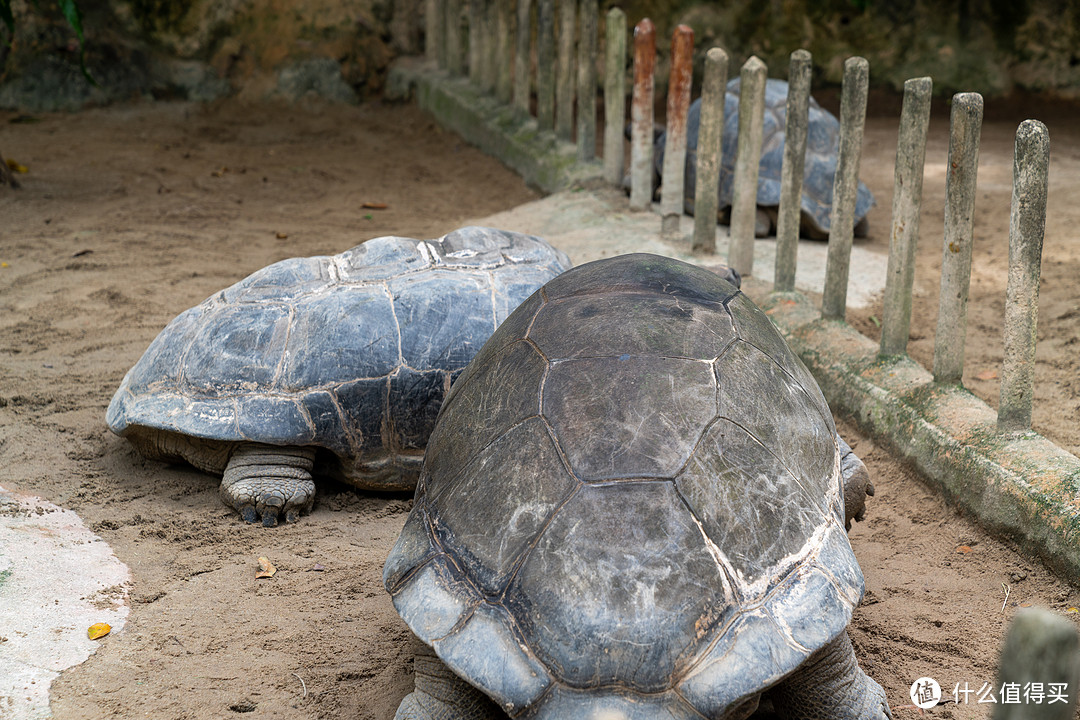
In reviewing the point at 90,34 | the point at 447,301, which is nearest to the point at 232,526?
the point at 447,301

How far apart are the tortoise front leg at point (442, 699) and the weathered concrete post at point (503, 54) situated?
7.21 m

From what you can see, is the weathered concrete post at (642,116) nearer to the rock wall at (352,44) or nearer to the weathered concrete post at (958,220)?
the weathered concrete post at (958,220)

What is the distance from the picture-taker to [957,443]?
3.24 meters

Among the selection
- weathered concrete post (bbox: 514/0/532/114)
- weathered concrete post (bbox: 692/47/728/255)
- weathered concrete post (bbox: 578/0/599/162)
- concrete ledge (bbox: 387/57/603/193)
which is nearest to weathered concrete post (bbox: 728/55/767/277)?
weathered concrete post (bbox: 692/47/728/255)

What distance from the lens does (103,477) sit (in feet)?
11.2

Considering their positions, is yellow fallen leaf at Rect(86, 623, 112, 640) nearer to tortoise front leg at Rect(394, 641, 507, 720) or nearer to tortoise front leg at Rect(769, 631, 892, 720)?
tortoise front leg at Rect(394, 641, 507, 720)

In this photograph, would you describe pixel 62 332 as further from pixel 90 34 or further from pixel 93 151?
pixel 90 34

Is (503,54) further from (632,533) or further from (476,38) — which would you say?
(632,533)

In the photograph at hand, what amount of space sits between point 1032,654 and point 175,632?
7.24 ft

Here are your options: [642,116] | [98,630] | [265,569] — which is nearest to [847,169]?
[642,116]

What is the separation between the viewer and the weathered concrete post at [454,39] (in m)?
9.59

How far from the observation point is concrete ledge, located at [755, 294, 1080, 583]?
2.83 m

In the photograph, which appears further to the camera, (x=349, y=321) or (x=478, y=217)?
(x=478, y=217)

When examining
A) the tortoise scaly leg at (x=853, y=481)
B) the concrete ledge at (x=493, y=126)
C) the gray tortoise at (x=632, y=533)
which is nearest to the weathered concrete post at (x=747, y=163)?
the concrete ledge at (x=493, y=126)
